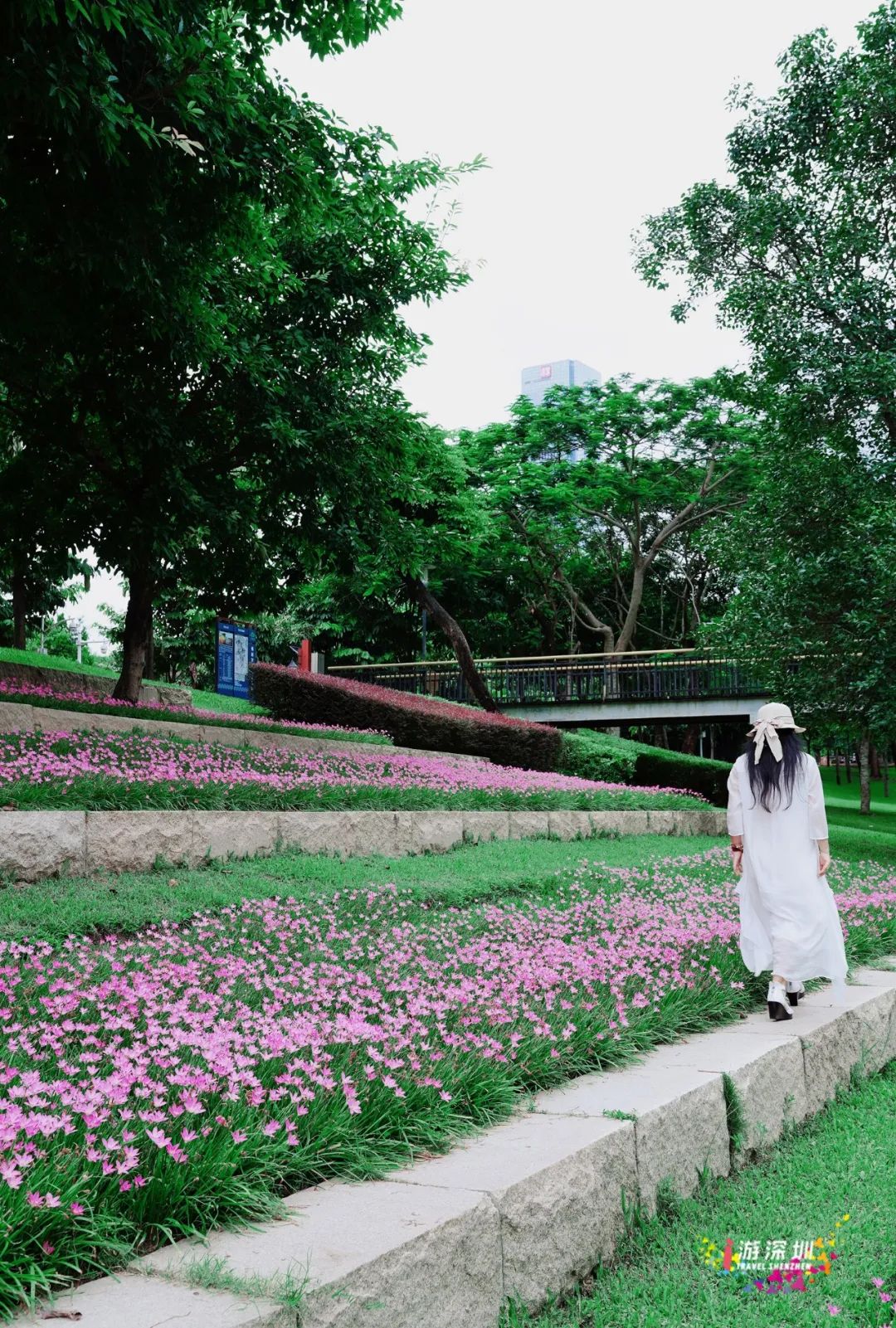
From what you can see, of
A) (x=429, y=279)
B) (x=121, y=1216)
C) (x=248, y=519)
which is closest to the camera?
(x=121, y=1216)

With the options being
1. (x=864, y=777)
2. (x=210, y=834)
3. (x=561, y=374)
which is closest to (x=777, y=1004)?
(x=210, y=834)

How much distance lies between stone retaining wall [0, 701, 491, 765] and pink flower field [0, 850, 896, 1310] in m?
5.37

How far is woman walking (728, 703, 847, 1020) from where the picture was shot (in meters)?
5.62

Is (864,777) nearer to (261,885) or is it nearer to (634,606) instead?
(634,606)

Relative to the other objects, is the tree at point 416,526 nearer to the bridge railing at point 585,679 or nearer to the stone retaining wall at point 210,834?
the stone retaining wall at point 210,834

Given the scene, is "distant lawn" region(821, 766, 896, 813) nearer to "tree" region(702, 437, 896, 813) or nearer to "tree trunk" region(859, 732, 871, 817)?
"tree trunk" region(859, 732, 871, 817)

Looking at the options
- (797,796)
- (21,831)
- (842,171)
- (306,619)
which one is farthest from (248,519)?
(306,619)

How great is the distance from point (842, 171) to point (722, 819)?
30.6 ft

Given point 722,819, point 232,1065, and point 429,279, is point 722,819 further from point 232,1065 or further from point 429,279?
point 232,1065

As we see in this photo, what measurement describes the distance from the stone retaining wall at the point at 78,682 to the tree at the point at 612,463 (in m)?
13.3

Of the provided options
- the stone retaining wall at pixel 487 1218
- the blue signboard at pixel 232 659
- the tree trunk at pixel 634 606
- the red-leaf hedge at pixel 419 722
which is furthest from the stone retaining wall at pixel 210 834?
the tree trunk at pixel 634 606

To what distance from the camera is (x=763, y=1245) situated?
10.9 ft

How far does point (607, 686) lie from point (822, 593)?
16.5 m

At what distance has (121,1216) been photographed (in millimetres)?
2377
